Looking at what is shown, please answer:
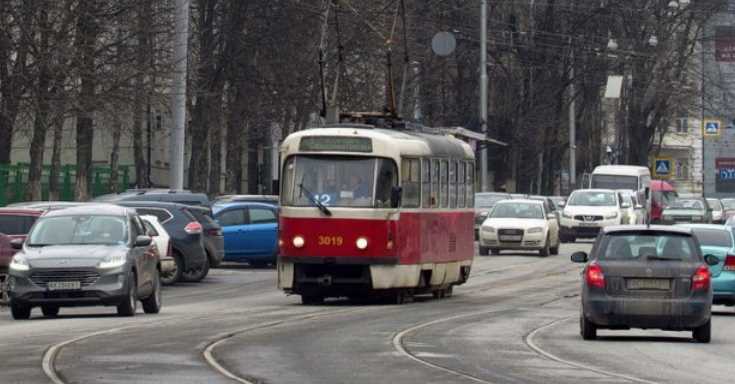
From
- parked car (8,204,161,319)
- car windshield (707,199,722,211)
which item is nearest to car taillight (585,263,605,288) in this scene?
parked car (8,204,161,319)

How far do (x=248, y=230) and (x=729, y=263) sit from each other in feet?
54.4

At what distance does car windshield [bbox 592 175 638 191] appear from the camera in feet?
229

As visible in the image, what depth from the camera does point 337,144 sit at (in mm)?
28062

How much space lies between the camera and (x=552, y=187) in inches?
3489

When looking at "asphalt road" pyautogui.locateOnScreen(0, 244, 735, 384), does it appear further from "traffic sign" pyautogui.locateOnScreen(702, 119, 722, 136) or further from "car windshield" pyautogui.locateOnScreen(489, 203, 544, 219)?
"traffic sign" pyautogui.locateOnScreen(702, 119, 722, 136)

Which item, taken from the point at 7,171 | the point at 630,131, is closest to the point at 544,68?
the point at 630,131

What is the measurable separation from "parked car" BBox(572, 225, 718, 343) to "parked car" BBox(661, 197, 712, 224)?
49598mm

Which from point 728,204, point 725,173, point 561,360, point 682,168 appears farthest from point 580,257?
point 682,168

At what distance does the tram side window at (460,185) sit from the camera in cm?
3194

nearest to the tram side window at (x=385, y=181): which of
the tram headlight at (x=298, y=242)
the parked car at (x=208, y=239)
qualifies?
the tram headlight at (x=298, y=242)

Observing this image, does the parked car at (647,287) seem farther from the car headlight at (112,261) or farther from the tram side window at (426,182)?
the tram side window at (426,182)

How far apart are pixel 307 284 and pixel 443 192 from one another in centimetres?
374

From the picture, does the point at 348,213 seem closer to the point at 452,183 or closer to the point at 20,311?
the point at 452,183

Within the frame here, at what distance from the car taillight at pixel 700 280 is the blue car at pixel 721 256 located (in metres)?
6.63
